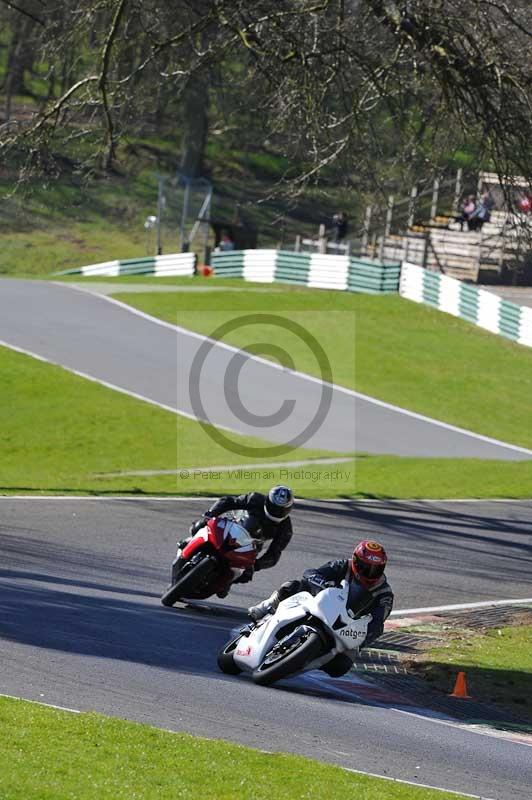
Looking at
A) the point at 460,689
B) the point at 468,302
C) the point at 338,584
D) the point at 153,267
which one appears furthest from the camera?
the point at 153,267

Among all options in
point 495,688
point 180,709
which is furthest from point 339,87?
point 180,709

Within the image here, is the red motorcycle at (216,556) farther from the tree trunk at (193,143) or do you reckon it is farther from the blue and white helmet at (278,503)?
the tree trunk at (193,143)

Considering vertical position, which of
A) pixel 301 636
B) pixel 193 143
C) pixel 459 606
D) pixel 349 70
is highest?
pixel 193 143

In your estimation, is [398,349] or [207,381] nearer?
[207,381]

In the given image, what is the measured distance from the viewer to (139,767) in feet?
23.9

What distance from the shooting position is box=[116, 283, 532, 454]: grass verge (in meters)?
30.7

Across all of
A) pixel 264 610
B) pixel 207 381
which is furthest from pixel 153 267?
pixel 264 610

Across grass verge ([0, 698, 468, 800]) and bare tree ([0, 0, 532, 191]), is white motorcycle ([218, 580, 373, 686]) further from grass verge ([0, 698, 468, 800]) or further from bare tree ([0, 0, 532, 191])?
bare tree ([0, 0, 532, 191])

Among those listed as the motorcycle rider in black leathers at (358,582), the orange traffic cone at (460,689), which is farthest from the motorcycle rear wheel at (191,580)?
the orange traffic cone at (460,689)

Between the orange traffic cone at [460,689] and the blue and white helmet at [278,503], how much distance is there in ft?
8.54

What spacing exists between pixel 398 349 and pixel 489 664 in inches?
919

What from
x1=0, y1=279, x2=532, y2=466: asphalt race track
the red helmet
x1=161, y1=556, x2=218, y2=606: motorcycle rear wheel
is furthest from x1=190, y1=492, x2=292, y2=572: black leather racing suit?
x1=0, y1=279, x2=532, y2=466: asphalt race track

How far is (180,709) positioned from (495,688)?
12.0 feet

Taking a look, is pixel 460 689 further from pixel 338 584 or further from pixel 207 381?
pixel 207 381
